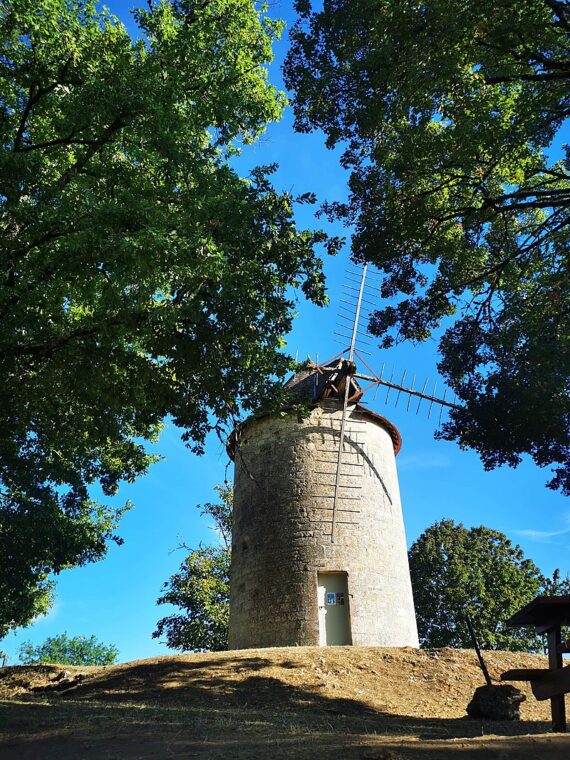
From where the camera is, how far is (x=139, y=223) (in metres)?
8.20

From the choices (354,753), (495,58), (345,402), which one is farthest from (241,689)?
(495,58)

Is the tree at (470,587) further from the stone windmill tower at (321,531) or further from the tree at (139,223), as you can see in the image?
the tree at (139,223)

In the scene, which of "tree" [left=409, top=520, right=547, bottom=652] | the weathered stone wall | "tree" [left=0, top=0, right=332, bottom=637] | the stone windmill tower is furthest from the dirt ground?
"tree" [left=409, top=520, right=547, bottom=652]

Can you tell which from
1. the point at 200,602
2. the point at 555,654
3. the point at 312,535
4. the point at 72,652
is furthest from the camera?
the point at 72,652

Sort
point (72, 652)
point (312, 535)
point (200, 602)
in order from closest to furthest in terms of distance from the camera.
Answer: point (312, 535) → point (200, 602) → point (72, 652)

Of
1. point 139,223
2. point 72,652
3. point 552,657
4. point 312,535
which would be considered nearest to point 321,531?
point 312,535

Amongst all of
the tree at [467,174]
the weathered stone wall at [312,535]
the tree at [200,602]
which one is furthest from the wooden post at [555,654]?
the tree at [200,602]

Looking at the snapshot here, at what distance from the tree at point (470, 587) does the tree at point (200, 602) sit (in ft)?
32.9

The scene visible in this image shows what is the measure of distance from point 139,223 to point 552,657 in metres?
8.26

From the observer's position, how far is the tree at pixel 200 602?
82.9 feet

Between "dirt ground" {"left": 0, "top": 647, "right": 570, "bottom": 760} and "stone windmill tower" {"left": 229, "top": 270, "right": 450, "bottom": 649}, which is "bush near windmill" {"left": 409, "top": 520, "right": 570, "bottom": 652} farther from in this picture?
"dirt ground" {"left": 0, "top": 647, "right": 570, "bottom": 760}

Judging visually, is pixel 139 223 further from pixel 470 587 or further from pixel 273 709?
pixel 470 587

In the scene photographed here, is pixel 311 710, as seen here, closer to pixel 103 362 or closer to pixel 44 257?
pixel 103 362

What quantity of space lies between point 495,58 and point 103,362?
812 cm
